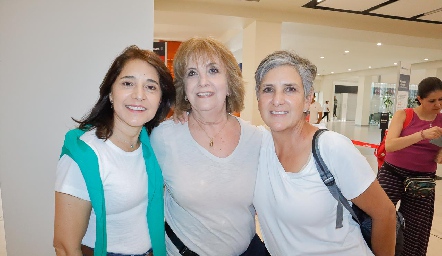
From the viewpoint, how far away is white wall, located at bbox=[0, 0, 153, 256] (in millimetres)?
2084

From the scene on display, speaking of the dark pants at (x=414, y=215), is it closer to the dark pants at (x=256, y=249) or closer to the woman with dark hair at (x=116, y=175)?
the dark pants at (x=256, y=249)

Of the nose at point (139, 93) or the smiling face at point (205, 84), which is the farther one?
the smiling face at point (205, 84)

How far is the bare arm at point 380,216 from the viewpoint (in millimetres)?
1304

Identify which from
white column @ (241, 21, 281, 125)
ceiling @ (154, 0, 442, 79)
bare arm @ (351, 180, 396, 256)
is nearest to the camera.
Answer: bare arm @ (351, 180, 396, 256)

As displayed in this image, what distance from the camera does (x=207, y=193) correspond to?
4.76ft

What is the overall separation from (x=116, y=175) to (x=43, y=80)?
1.28 metres

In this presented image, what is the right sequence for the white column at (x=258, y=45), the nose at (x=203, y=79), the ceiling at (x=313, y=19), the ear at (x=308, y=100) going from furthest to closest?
1. the white column at (x=258, y=45)
2. the ceiling at (x=313, y=19)
3. the nose at (x=203, y=79)
4. the ear at (x=308, y=100)

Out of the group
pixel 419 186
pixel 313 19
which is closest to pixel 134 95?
pixel 419 186

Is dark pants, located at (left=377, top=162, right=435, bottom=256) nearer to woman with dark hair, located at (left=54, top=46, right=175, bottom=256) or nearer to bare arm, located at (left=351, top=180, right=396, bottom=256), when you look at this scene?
bare arm, located at (left=351, top=180, right=396, bottom=256)

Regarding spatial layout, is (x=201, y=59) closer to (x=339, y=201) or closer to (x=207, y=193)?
(x=207, y=193)

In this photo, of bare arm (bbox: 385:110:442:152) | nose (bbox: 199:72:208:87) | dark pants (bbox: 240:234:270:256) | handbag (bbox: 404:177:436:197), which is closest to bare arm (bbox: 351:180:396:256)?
dark pants (bbox: 240:234:270:256)

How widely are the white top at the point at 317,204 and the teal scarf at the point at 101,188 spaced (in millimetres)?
551

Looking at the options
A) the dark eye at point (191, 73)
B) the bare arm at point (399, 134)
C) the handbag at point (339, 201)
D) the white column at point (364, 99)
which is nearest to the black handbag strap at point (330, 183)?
Result: the handbag at point (339, 201)

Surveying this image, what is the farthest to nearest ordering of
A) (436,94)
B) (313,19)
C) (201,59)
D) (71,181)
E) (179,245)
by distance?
(313,19) < (436,94) < (201,59) < (179,245) < (71,181)
